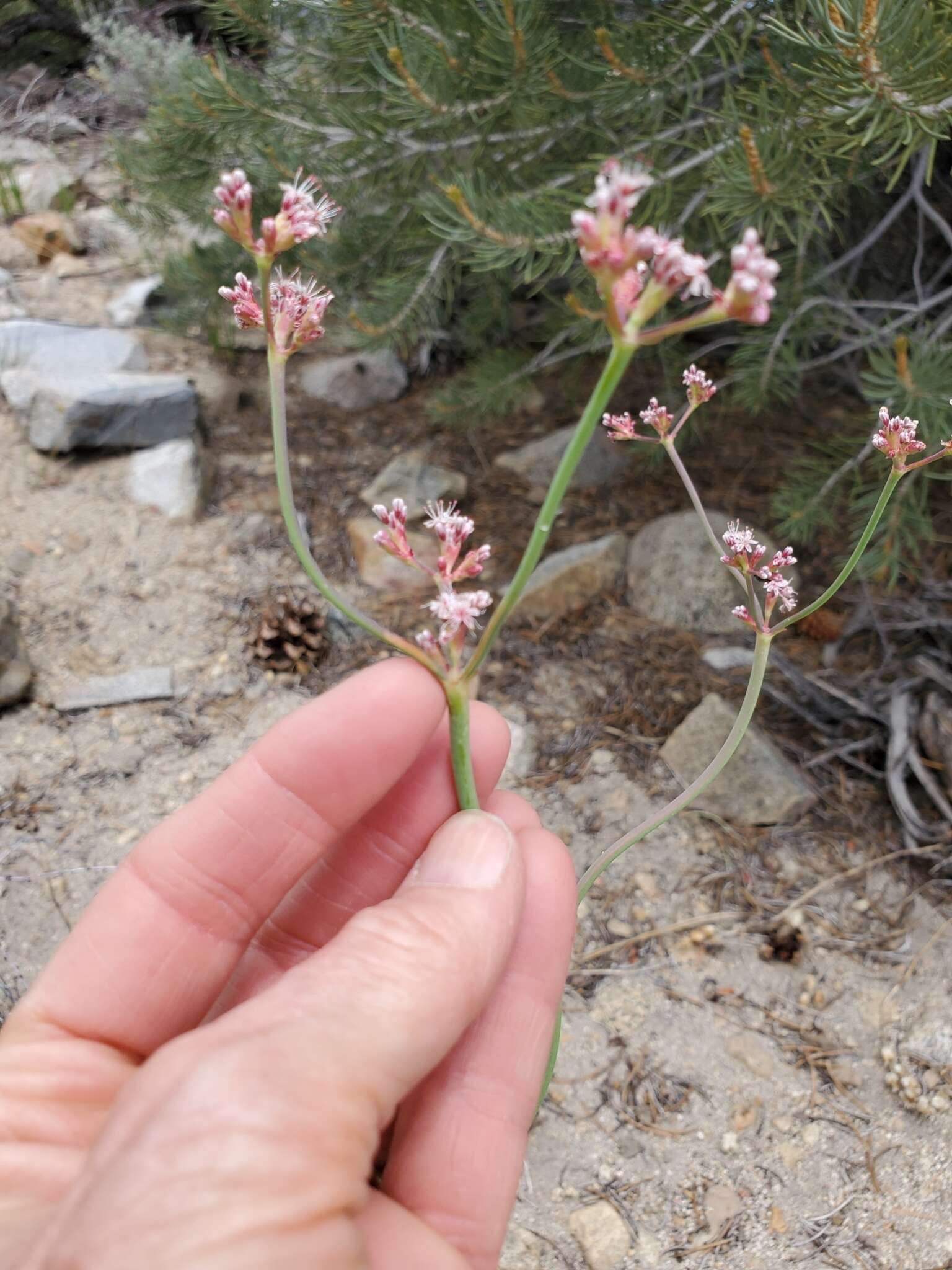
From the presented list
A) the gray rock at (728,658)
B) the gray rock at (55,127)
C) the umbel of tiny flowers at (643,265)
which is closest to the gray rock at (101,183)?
the gray rock at (55,127)

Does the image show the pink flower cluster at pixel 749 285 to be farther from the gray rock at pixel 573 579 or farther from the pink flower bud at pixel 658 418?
the gray rock at pixel 573 579

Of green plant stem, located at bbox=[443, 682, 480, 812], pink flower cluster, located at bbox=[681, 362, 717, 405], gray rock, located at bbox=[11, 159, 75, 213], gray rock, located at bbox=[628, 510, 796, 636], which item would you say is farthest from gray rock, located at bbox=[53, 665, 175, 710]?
gray rock, located at bbox=[11, 159, 75, 213]

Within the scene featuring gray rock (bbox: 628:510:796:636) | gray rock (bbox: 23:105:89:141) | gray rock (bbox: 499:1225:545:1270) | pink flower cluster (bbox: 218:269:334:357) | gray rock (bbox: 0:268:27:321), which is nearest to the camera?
pink flower cluster (bbox: 218:269:334:357)

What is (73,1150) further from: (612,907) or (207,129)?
(207,129)

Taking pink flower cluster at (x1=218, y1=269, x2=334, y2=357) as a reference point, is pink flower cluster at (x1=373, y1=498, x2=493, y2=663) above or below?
below

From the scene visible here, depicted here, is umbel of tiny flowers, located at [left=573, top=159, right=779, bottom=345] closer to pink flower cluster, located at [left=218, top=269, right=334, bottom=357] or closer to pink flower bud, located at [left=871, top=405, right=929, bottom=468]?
pink flower cluster, located at [left=218, top=269, right=334, bottom=357]

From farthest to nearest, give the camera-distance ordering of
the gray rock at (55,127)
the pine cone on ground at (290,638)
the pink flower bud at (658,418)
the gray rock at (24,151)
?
the gray rock at (55,127)
the gray rock at (24,151)
the pine cone on ground at (290,638)
the pink flower bud at (658,418)

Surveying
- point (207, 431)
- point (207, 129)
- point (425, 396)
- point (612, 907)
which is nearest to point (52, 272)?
point (207, 431)
